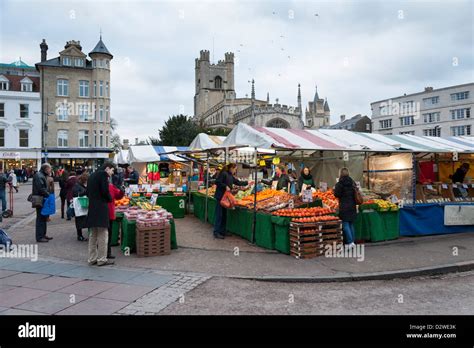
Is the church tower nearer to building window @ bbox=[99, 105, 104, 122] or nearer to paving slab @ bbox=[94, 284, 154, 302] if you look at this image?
building window @ bbox=[99, 105, 104, 122]

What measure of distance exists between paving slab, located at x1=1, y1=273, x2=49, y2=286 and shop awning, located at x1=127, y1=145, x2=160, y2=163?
10750 mm

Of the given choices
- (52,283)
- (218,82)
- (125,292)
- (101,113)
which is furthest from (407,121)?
(52,283)

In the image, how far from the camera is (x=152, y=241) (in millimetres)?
7145

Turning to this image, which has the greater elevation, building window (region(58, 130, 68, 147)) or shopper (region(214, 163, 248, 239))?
building window (region(58, 130, 68, 147))

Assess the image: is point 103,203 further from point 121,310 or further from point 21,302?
point 121,310

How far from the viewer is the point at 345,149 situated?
8641mm

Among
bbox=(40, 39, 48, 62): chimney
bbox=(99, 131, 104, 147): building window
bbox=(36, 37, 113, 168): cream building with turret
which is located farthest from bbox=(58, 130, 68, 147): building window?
bbox=(40, 39, 48, 62): chimney

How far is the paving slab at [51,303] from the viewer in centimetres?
435

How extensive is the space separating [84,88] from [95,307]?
4317 centimetres

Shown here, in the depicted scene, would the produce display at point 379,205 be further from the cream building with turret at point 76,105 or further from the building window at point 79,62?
the building window at point 79,62

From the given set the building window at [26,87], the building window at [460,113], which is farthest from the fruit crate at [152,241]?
the building window at [460,113]

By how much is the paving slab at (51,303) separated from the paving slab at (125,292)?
331 millimetres

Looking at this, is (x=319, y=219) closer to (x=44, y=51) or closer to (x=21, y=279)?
(x=21, y=279)

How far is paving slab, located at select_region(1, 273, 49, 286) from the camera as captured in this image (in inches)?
211
